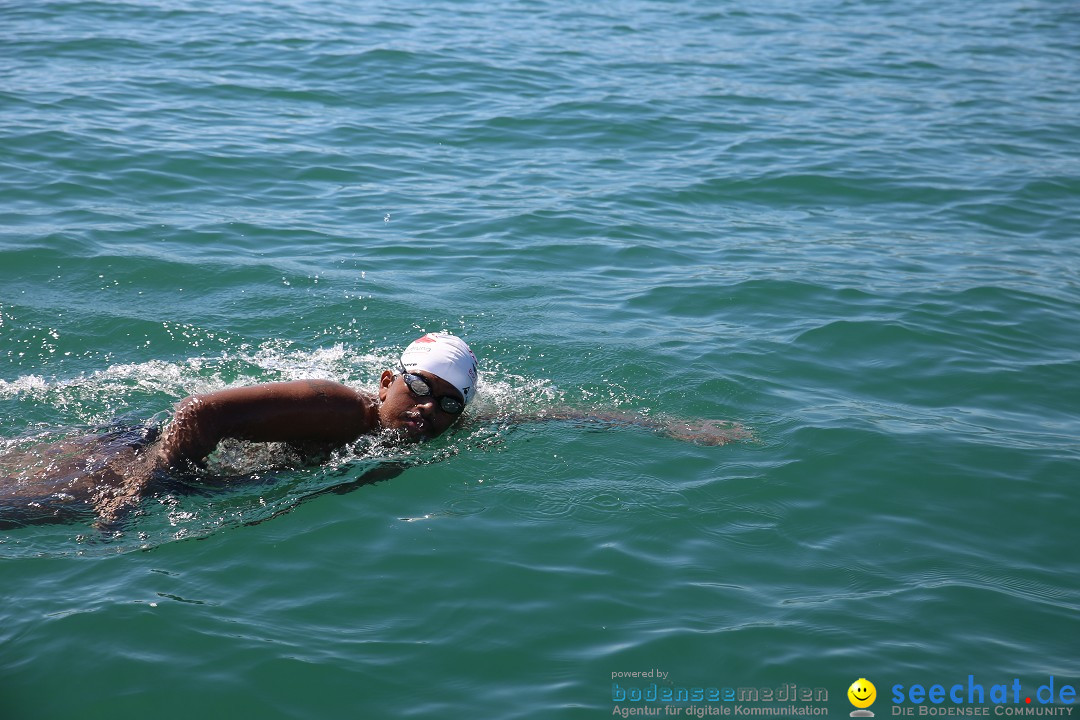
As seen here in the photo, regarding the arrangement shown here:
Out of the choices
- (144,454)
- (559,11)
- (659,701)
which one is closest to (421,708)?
(659,701)

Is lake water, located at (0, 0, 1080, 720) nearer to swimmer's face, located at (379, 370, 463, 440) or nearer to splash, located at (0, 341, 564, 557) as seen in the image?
splash, located at (0, 341, 564, 557)

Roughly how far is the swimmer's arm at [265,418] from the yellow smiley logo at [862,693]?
3.08 m

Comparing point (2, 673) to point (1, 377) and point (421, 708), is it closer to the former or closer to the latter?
point (421, 708)

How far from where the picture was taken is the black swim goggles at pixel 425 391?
6.27 metres

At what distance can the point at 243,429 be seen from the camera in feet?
18.3

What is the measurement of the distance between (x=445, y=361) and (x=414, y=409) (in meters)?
0.35

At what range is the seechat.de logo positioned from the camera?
15.5ft

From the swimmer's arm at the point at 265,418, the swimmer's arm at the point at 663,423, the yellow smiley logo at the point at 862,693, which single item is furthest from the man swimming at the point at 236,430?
the yellow smiley logo at the point at 862,693

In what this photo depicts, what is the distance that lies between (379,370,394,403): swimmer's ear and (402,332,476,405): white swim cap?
0.19 m

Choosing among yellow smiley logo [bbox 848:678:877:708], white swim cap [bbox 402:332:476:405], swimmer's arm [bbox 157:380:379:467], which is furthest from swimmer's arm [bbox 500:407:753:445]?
yellow smiley logo [bbox 848:678:877:708]

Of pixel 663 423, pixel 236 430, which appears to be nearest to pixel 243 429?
pixel 236 430

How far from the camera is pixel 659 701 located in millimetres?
4676

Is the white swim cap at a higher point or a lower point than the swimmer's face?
higher

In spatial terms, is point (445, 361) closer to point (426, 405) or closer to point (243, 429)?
point (426, 405)
